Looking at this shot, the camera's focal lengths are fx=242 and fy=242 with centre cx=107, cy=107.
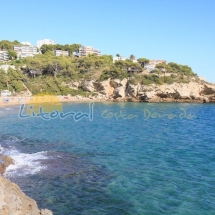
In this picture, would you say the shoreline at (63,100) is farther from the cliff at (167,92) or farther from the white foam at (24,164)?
the white foam at (24,164)

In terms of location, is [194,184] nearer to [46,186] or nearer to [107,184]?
[107,184]

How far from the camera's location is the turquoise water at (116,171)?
10688 millimetres

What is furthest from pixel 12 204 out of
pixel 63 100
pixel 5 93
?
pixel 5 93

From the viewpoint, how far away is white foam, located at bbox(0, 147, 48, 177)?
46.8 feet

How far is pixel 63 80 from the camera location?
76.5 metres

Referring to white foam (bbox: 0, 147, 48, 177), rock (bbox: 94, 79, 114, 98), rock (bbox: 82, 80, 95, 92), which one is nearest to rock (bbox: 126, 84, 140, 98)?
rock (bbox: 94, 79, 114, 98)

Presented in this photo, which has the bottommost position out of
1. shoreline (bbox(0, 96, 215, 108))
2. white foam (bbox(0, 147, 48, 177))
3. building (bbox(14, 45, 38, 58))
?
white foam (bbox(0, 147, 48, 177))

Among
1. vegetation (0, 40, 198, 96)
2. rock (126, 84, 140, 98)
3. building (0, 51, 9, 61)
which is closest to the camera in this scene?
rock (126, 84, 140, 98)

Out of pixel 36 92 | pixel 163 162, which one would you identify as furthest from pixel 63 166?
pixel 36 92

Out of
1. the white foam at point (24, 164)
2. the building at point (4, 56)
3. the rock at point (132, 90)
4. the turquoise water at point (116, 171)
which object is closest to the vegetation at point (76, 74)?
the rock at point (132, 90)

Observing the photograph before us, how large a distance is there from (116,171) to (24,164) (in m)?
5.99

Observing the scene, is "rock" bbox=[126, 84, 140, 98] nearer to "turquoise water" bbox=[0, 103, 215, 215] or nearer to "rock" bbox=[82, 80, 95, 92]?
"rock" bbox=[82, 80, 95, 92]

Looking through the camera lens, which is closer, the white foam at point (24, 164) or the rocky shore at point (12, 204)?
the rocky shore at point (12, 204)

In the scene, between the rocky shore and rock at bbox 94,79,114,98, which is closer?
the rocky shore
